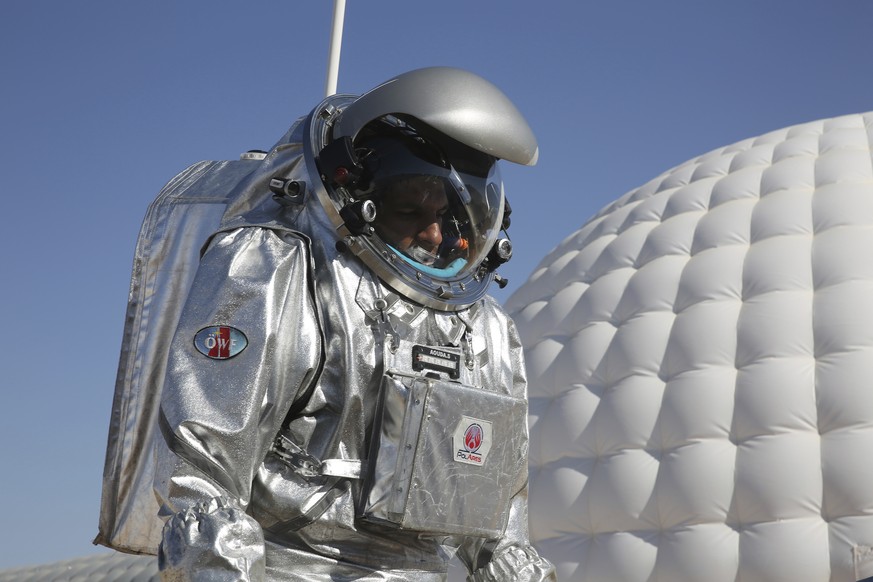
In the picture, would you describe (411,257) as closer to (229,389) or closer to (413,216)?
(413,216)

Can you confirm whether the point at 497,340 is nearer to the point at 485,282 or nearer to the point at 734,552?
the point at 485,282

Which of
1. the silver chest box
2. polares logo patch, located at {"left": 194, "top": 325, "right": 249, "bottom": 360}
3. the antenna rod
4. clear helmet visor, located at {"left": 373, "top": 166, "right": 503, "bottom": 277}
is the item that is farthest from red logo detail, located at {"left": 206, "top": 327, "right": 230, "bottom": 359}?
the antenna rod

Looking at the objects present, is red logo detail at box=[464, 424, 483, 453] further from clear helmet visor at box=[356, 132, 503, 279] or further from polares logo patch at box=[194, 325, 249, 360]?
polares logo patch at box=[194, 325, 249, 360]

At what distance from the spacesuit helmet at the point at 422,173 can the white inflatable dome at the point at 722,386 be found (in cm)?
639

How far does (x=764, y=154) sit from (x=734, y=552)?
13.7ft

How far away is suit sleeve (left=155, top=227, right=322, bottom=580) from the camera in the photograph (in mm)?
1775

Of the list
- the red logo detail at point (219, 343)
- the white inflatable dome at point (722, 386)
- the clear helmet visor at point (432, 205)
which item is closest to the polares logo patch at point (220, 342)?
the red logo detail at point (219, 343)

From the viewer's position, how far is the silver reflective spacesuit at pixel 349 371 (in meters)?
1.93

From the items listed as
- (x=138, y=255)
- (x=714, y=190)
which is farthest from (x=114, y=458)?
(x=714, y=190)

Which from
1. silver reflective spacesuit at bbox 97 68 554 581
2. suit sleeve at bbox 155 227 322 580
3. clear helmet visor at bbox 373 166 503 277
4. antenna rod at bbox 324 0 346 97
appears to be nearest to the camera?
suit sleeve at bbox 155 227 322 580

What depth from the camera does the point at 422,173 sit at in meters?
2.28

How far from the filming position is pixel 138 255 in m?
2.42

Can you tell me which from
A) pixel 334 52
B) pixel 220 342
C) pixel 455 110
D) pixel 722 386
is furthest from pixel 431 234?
pixel 722 386

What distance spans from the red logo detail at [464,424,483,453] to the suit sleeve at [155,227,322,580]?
32 centimetres
